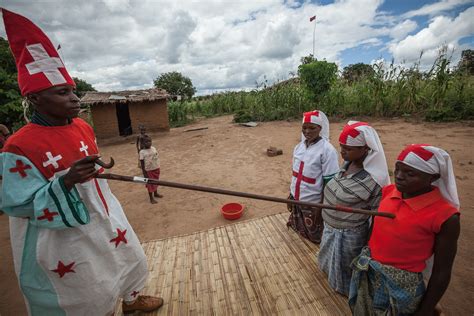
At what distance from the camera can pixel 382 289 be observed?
1.52 meters

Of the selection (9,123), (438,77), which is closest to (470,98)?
(438,77)

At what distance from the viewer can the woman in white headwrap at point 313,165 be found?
240 cm

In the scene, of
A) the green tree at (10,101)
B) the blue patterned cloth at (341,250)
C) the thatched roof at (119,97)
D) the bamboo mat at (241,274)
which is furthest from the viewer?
the thatched roof at (119,97)

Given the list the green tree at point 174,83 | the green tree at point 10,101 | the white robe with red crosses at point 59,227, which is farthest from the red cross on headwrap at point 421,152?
the green tree at point 174,83

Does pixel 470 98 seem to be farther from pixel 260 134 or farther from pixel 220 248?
pixel 220 248

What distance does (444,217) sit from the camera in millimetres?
1273

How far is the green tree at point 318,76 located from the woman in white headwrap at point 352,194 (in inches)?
410

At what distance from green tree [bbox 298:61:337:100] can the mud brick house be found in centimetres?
733

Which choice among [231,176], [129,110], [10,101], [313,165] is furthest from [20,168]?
[129,110]

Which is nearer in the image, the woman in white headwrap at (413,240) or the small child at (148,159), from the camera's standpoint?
the woman in white headwrap at (413,240)

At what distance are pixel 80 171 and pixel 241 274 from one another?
6.07ft

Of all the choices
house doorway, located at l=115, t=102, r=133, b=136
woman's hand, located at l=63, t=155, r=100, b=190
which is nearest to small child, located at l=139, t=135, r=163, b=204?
woman's hand, located at l=63, t=155, r=100, b=190

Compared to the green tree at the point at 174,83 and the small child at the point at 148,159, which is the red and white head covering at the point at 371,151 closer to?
the small child at the point at 148,159

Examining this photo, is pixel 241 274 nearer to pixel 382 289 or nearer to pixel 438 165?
pixel 382 289
